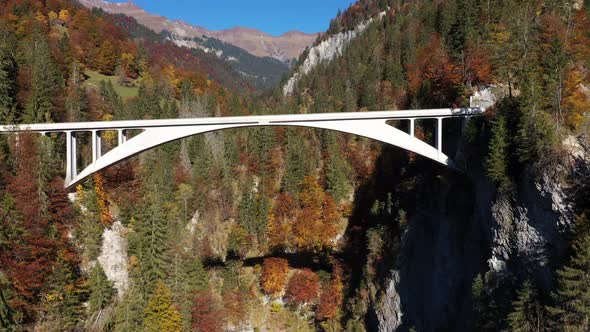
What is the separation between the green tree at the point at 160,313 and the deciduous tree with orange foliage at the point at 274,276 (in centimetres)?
968

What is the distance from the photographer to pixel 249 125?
23.8 metres

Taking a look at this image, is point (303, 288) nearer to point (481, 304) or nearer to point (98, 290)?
point (98, 290)

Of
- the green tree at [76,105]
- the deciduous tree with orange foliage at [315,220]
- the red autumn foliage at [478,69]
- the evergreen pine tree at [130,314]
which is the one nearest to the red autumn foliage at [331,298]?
the deciduous tree with orange foliage at [315,220]

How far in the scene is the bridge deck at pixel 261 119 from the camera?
2117 cm

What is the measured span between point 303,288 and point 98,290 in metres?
15.0

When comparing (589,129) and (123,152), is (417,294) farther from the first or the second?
(123,152)

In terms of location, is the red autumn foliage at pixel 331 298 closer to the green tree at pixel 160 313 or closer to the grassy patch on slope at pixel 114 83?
the green tree at pixel 160 313

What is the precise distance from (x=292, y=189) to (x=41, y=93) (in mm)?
21718

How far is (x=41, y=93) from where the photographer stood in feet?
107

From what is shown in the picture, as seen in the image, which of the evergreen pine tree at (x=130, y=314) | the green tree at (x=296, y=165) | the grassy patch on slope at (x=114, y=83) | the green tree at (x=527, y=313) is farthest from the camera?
Answer: the grassy patch on slope at (x=114, y=83)

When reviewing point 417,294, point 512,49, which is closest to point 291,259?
point 417,294

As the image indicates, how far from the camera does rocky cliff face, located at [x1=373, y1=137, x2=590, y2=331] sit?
14977 millimetres

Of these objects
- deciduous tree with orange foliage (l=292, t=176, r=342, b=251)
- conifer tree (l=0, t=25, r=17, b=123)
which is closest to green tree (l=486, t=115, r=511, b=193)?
deciduous tree with orange foliage (l=292, t=176, r=342, b=251)

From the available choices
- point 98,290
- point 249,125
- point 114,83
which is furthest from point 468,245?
point 114,83
